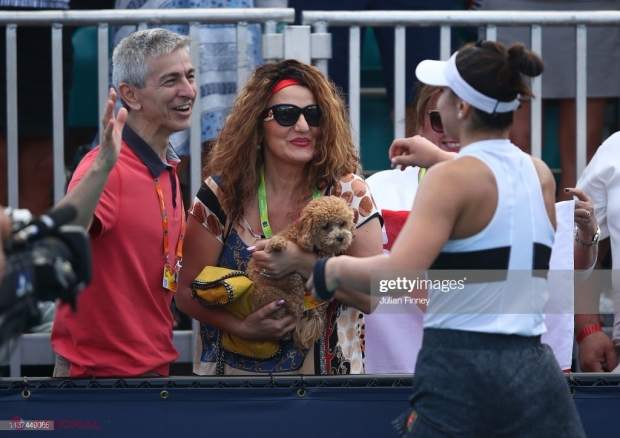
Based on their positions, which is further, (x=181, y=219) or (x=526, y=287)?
(x=181, y=219)

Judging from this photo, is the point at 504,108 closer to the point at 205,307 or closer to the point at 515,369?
the point at 515,369

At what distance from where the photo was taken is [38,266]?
266 cm

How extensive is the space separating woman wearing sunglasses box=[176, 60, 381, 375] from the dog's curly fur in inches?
2.1

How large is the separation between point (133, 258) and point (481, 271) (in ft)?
4.69

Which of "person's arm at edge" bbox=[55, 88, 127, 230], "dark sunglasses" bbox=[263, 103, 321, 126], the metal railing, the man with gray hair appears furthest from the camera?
the metal railing

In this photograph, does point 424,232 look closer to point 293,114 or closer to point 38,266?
point 38,266

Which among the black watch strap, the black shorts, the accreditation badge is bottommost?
the black shorts

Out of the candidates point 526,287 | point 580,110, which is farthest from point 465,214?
point 580,110

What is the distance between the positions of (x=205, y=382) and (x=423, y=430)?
1103mm

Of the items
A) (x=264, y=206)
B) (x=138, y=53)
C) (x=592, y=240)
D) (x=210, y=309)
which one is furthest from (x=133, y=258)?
(x=592, y=240)

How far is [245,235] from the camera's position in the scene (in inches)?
164

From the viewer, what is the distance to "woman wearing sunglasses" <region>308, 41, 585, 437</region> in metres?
2.97

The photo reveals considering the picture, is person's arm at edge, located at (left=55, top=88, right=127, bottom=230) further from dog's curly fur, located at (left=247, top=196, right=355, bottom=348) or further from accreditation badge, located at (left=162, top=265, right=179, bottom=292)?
dog's curly fur, located at (left=247, top=196, right=355, bottom=348)

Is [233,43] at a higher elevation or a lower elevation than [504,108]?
higher
